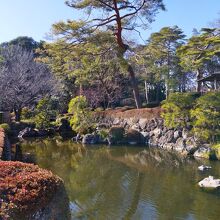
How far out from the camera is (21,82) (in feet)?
77.2

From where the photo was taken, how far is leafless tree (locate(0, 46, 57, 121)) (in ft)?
74.9

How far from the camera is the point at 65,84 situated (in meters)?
28.9

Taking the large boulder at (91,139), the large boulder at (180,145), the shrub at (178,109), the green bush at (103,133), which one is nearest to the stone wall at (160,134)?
the large boulder at (180,145)

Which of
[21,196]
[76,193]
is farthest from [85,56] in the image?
[21,196]

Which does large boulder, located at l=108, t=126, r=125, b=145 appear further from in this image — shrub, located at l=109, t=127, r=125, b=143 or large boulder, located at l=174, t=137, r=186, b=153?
large boulder, located at l=174, t=137, r=186, b=153

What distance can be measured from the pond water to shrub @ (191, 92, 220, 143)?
1550 millimetres

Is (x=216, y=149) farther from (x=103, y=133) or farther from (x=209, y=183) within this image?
(x=103, y=133)

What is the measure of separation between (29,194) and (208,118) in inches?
444

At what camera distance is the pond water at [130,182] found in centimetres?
779

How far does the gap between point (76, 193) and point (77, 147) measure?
27.4 feet

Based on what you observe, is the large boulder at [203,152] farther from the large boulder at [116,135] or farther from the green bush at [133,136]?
the large boulder at [116,135]

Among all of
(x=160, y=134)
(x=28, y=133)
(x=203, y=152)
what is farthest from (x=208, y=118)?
(x=28, y=133)

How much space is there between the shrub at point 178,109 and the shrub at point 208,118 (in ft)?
2.81

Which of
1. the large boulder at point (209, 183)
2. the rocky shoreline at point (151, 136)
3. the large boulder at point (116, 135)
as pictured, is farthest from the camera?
the large boulder at point (116, 135)
